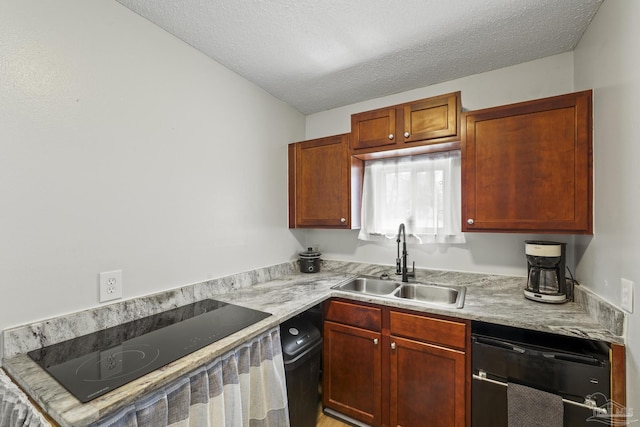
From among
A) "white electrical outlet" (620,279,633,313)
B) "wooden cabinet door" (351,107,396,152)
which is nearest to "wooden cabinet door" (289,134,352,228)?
"wooden cabinet door" (351,107,396,152)

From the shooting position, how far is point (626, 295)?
112 cm

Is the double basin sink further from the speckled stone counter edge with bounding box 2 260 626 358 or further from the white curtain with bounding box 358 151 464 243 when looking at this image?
the white curtain with bounding box 358 151 464 243

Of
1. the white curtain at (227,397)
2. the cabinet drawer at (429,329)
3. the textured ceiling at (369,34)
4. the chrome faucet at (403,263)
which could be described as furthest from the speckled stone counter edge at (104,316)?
the textured ceiling at (369,34)

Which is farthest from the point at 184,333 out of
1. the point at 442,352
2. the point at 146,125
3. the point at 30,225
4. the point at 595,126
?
the point at 595,126

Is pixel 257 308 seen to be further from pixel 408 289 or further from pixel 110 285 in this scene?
pixel 408 289

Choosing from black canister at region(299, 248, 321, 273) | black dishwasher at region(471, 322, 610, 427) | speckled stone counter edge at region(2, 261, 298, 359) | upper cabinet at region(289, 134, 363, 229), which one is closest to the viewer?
speckled stone counter edge at region(2, 261, 298, 359)

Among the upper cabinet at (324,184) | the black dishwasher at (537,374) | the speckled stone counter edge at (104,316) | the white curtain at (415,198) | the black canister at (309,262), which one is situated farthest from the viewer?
the black canister at (309,262)

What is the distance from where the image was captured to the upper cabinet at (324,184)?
224 centimetres

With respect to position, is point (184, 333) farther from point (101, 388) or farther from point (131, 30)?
point (131, 30)

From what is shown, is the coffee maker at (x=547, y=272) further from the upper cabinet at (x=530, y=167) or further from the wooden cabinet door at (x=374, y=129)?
the wooden cabinet door at (x=374, y=129)

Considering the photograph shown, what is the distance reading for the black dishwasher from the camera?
3.88 feet

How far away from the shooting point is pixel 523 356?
4.28ft

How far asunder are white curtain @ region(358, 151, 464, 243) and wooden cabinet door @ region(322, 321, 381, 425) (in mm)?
871

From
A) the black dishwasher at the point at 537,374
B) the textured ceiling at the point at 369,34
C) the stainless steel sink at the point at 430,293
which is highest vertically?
the textured ceiling at the point at 369,34
